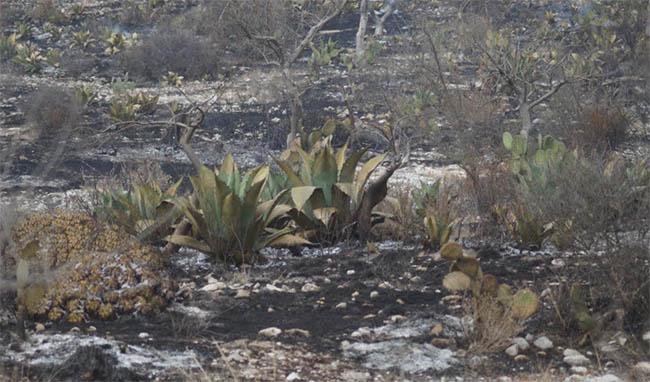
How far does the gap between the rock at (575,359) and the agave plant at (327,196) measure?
2.69 meters

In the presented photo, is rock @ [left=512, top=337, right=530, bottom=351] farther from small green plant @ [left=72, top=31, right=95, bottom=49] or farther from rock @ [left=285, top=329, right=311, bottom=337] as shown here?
small green plant @ [left=72, top=31, right=95, bottom=49]

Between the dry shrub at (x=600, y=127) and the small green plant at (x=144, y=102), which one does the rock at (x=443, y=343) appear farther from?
the small green plant at (x=144, y=102)

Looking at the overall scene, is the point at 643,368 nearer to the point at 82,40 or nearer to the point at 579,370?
the point at 579,370

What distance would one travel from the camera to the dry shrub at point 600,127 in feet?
40.3

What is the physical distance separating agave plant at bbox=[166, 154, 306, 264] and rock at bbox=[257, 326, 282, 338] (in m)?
1.45

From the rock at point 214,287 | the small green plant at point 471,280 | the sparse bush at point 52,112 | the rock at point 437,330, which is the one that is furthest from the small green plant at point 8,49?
the rock at point 437,330

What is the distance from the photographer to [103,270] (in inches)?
235

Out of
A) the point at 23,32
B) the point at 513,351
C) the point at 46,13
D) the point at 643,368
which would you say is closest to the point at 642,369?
the point at 643,368

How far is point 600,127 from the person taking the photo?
1234 cm

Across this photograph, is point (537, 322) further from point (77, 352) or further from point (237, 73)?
point (237, 73)

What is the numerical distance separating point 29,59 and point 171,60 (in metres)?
2.74

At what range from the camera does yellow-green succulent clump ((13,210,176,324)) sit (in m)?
5.61

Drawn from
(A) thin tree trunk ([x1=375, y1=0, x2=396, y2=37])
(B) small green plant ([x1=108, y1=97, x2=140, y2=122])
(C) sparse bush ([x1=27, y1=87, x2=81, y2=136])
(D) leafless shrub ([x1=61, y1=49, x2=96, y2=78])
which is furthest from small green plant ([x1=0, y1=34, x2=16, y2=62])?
(A) thin tree trunk ([x1=375, y1=0, x2=396, y2=37])

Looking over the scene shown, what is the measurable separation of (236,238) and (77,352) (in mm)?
2194
